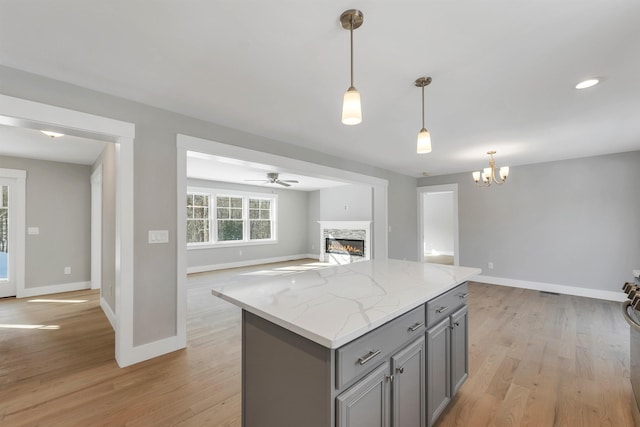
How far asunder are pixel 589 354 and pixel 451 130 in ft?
8.77

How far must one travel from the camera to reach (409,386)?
4.78 feet

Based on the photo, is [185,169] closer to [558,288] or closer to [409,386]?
[409,386]

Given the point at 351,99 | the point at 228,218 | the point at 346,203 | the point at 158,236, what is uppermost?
the point at 351,99

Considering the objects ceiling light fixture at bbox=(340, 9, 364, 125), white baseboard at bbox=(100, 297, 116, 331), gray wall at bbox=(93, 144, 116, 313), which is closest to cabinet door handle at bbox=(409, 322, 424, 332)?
ceiling light fixture at bbox=(340, 9, 364, 125)

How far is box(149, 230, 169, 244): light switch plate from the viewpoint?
258cm

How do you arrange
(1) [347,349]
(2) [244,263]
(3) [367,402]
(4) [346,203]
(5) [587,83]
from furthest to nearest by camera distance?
(4) [346,203]
(2) [244,263]
(5) [587,83]
(3) [367,402]
(1) [347,349]

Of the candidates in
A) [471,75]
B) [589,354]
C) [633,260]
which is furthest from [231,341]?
[633,260]

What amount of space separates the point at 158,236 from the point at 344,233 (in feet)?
20.0

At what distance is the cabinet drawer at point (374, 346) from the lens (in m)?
1.08

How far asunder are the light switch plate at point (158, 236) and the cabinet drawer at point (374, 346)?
226 cm

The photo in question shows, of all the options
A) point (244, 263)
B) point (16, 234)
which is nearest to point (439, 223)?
point (244, 263)

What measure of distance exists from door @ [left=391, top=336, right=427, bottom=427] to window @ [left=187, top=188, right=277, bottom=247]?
640cm

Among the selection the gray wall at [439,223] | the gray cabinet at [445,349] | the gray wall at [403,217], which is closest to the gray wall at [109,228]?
the gray cabinet at [445,349]

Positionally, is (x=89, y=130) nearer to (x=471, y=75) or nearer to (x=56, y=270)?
(x=471, y=75)
